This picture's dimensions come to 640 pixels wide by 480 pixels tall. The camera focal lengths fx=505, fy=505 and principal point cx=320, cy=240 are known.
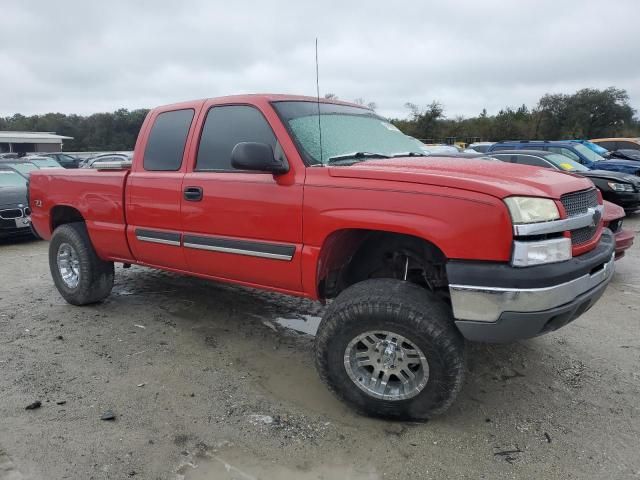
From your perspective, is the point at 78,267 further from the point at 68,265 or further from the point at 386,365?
the point at 386,365

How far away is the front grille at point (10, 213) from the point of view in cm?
895

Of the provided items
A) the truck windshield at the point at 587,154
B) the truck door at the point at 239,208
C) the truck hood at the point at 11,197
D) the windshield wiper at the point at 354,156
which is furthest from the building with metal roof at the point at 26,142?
the windshield wiper at the point at 354,156

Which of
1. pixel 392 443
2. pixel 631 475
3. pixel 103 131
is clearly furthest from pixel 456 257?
pixel 103 131

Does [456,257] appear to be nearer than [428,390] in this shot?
Yes

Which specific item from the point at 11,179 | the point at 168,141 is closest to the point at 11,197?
the point at 11,179

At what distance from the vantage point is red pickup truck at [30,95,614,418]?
8.71 feet

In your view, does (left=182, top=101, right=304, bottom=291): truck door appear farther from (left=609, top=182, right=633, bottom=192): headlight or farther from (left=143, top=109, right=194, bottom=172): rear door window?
(left=609, top=182, right=633, bottom=192): headlight

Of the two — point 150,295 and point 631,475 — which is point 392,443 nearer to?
point 631,475

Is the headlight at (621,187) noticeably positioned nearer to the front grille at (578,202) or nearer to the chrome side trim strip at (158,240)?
the front grille at (578,202)

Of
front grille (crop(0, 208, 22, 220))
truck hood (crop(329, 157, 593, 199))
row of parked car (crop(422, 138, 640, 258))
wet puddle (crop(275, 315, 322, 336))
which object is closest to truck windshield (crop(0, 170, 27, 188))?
front grille (crop(0, 208, 22, 220))

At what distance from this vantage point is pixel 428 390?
2.92 m

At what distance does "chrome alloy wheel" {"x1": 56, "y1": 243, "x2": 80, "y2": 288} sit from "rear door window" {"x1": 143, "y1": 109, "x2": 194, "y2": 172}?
1.56 metres

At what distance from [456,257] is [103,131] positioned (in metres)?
57.8

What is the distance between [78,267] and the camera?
511 cm
